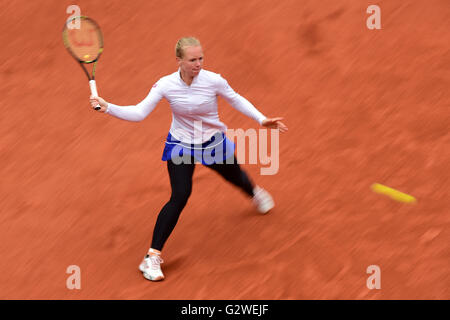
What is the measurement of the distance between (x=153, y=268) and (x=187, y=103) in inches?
48.1

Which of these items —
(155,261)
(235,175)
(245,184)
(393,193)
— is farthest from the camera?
(393,193)

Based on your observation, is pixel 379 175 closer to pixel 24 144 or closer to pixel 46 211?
pixel 46 211

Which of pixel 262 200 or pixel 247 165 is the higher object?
pixel 247 165

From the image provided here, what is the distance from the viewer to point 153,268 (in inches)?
189

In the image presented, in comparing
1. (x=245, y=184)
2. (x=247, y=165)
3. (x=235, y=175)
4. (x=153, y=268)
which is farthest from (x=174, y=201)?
(x=247, y=165)

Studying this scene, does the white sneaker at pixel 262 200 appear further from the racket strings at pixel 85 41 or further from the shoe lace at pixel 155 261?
the racket strings at pixel 85 41

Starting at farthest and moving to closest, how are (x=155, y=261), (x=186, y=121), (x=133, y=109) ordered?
(x=155, y=261) → (x=186, y=121) → (x=133, y=109)

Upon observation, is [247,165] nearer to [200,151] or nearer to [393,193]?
[393,193]

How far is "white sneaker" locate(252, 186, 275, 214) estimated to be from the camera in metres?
5.35

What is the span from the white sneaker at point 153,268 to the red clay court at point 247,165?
0.07 meters

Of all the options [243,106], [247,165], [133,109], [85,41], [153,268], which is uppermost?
[85,41]

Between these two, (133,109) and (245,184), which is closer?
(133,109)

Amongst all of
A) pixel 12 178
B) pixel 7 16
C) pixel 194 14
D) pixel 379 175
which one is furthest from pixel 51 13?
pixel 379 175

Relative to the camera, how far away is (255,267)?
486 centimetres
